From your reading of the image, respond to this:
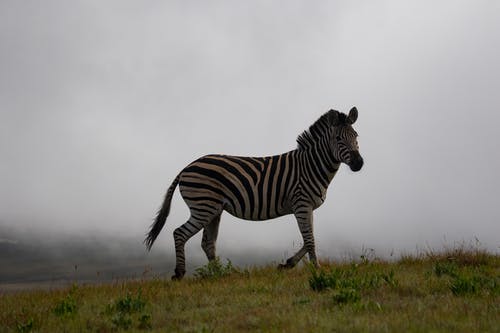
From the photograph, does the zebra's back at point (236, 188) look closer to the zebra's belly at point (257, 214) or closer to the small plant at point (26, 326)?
the zebra's belly at point (257, 214)

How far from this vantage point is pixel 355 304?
6.81m

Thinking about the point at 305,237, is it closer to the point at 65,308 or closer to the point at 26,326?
the point at 65,308

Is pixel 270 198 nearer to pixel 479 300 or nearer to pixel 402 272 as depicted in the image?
pixel 402 272

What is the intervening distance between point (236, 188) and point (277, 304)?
4.32m

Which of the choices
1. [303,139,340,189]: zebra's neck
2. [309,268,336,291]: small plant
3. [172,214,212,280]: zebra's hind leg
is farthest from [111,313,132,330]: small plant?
[303,139,340,189]: zebra's neck

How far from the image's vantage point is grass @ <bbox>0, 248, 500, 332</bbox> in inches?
240

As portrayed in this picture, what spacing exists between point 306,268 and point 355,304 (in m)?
3.94

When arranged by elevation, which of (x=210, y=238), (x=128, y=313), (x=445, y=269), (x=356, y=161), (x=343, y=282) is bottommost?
(x=128, y=313)

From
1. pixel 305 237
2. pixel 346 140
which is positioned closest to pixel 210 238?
pixel 305 237

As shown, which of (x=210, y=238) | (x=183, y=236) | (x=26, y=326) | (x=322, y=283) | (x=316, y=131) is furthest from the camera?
(x=316, y=131)

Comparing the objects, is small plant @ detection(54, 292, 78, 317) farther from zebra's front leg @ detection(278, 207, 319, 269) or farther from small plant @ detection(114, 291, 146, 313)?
zebra's front leg @ detection(278, 207, 319, 269)

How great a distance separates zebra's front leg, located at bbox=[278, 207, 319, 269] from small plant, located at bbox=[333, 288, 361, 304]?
11.6ft

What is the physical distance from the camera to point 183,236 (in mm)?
10914

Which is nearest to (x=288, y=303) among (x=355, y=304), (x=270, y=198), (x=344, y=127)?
(x=355, y=304)
